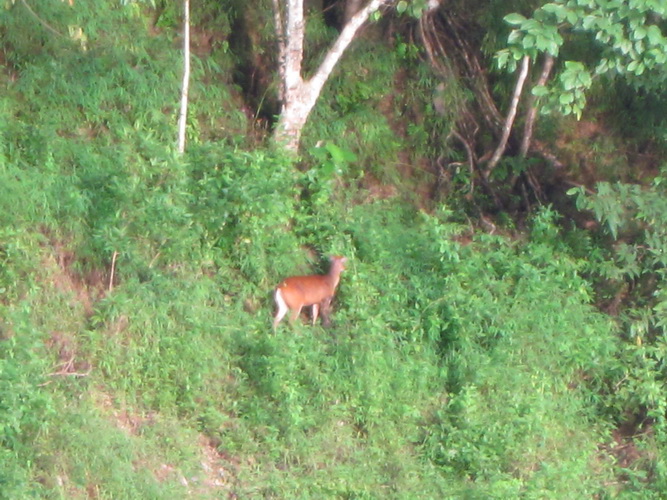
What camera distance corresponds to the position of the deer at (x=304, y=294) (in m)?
8.88

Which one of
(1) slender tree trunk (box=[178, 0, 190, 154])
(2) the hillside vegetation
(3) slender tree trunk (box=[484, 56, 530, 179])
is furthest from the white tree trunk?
(3) slender tree trunk (box=[484, 56, 530, 179])

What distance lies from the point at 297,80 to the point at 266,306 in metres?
2.18

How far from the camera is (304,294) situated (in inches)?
352

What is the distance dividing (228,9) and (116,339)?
4.21m

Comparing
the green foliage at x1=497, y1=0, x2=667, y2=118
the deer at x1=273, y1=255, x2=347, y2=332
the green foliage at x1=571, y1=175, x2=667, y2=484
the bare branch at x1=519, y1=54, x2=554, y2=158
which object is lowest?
the green foliage at x1=571, y1=175, x2=667, y2=484

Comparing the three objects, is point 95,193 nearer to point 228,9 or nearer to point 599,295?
point 228,9

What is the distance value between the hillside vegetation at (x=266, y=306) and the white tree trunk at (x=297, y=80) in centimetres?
26

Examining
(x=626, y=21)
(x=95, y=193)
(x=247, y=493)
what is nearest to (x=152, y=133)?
(x=95, y=193)

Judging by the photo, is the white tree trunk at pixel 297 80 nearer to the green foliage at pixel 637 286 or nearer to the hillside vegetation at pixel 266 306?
the hillside vegetation at pixel 266 306

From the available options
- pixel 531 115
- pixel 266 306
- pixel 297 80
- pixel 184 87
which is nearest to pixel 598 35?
pixel 297 80

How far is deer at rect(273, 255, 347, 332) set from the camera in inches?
350

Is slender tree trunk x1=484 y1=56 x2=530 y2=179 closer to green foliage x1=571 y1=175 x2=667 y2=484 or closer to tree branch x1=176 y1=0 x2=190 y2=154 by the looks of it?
green foliage x1=571 y1=175 x2=667 y2=484

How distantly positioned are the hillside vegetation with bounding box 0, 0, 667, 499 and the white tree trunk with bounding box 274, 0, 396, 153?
26cm

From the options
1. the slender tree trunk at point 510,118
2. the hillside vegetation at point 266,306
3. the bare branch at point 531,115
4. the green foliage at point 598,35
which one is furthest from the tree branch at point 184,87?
the bare branch at point 531,115
